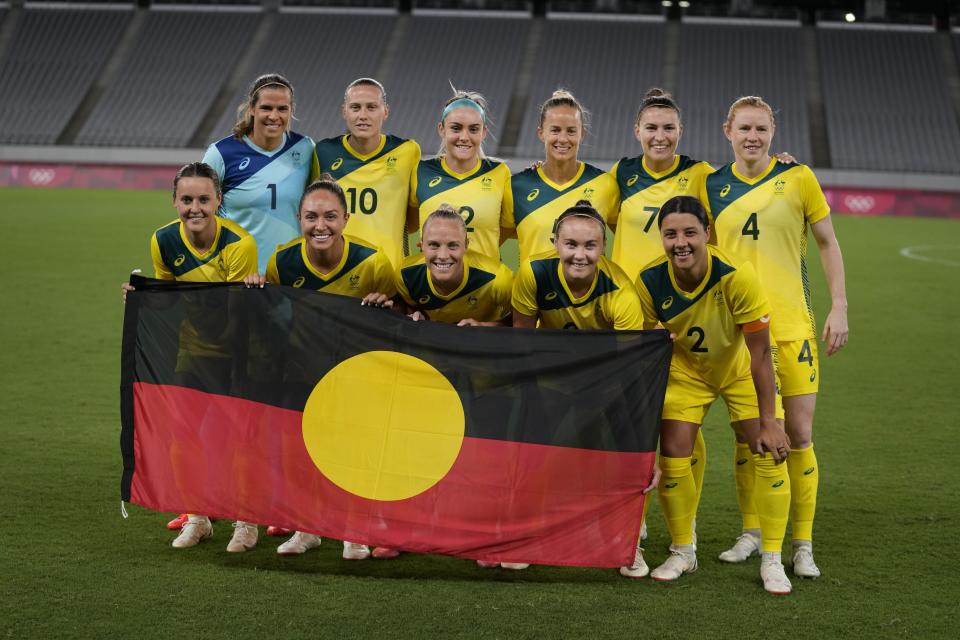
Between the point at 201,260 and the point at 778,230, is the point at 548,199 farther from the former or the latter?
the point at 201,260

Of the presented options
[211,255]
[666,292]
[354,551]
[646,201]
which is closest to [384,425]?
[354,551]

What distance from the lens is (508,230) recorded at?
5.20m

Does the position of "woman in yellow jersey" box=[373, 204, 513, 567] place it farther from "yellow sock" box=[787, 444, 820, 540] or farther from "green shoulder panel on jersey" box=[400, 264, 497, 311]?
"yellow sock" box=[787, 444, 820, 540]

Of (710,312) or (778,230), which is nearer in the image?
(710,312)

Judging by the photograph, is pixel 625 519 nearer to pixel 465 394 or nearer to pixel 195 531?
pixel 465 394

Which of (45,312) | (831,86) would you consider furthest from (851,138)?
(45,312)

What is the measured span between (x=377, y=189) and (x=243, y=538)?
1.73m

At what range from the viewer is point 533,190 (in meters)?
4.89

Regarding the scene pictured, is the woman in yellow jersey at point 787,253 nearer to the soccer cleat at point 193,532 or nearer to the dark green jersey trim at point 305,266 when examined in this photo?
the dark green jersey trim at point 305,266

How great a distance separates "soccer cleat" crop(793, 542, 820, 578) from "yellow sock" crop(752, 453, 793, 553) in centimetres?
16

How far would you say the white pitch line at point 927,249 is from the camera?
15287mm

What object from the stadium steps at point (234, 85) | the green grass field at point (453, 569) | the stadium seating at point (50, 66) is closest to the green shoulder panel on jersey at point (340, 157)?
the green grass field at point (453, 569)

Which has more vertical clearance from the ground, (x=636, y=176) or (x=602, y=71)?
(x=602, y=71)

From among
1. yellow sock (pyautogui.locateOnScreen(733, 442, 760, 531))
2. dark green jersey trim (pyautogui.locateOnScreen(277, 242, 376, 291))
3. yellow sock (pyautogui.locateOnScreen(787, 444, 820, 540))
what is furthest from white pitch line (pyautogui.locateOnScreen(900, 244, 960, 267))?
dark green jersey trim (pyautogui.locateOnScreen(277, 242, 376, 291))
